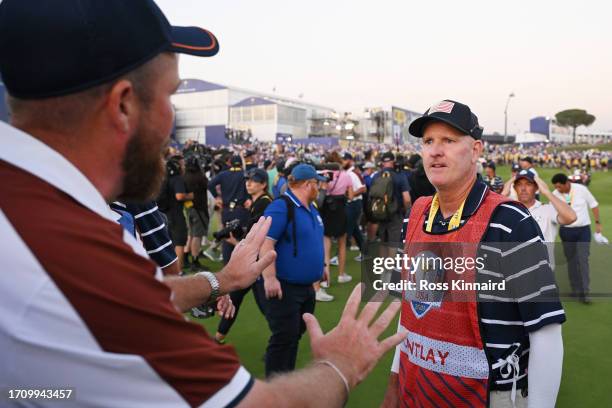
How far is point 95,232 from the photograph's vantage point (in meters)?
0.81

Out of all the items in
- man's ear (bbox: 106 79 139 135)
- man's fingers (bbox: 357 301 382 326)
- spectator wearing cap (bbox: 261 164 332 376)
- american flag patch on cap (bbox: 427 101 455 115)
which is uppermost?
american flag patch on cap (bbox: 427 101 455 115)

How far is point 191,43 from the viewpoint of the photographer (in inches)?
56.2

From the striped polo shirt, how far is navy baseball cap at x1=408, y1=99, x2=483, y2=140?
1.73m

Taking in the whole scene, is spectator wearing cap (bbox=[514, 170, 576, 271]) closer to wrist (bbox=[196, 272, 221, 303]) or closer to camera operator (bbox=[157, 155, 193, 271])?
wrist (bbox=[196, 272, 221, 303])

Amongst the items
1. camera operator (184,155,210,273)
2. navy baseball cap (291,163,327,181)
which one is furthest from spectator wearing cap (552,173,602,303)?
camera operator (184,155,210,273)

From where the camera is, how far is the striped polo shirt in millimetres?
734

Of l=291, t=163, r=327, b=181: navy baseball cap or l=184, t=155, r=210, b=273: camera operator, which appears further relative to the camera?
l=184, t=155, r=210, b=273: camera operator

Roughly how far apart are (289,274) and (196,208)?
4894 mm

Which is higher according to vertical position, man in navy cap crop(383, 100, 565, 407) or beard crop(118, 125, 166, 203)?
beard crop(118, 125, 166, 203)

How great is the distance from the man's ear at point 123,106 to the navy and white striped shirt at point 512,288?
61.2 inches

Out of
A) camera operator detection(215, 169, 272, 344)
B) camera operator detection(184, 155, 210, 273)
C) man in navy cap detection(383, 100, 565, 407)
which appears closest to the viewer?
man in navy cap detection(383, 100, 565, 407)

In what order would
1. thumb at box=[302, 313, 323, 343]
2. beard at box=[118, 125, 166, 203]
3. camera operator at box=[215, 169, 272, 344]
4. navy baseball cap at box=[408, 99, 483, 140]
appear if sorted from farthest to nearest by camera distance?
camera operator at box=[215, 169, 272, 344]
navy baseball cap at box=[408, 99, 483, 140]
thumb at box=[302, 313, 323, 343]
beard at box=[118, 125, 166, 203]

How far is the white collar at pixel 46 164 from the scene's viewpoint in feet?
2.73

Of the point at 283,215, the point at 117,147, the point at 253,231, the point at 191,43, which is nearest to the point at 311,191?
the point at 283,215
